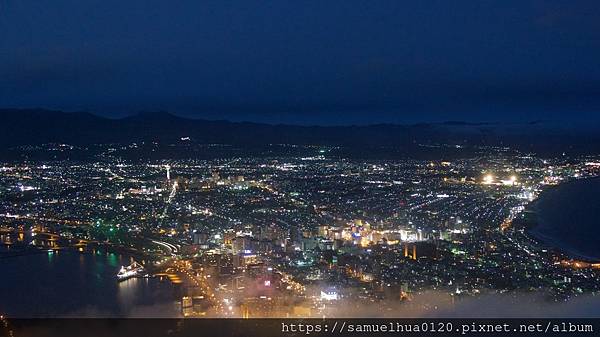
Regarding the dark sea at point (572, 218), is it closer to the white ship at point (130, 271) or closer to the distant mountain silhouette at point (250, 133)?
the white ship at point (130, 271)

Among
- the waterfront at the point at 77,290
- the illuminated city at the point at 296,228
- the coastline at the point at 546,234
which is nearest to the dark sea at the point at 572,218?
the coastline at the point at 546,234

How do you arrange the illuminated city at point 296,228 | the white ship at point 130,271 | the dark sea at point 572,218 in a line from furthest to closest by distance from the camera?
1. the dark sea at point 572,218
2. the white ship at point 130,271
3. the illuminated city at point 296,228

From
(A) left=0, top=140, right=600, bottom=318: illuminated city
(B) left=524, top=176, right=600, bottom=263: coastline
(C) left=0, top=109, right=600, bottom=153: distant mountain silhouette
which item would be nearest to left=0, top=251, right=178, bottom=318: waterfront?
(A) left=0, top=140, right=600, bottom=318: illuminated city

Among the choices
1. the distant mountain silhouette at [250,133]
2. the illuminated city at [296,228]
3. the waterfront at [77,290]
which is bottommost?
the waterfront at [77,290]

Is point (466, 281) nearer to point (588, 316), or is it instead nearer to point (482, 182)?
point (588, 316)

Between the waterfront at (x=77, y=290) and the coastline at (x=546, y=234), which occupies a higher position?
the coastline at (x=546, y=234)

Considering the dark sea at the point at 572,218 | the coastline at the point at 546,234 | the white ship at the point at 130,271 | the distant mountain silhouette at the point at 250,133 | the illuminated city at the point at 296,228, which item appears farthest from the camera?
the distant mountain silhouette at the point at 250,133

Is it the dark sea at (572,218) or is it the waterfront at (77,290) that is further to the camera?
the dark sea at (572,218)
